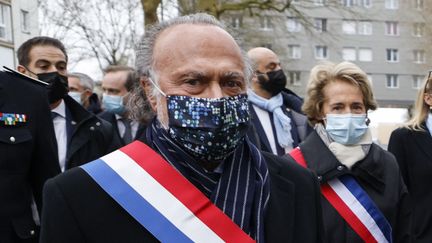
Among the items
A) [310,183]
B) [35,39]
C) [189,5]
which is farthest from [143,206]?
[189,5]

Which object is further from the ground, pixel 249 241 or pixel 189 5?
pixel 189 5

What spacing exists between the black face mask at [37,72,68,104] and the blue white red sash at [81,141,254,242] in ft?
8.18

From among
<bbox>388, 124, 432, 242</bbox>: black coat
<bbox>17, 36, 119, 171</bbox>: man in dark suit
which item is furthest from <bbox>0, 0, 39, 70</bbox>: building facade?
<bbox>388, 124, 432, 242</bbox>: black coat

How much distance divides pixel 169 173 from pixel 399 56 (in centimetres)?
6100

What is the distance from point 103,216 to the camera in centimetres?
197

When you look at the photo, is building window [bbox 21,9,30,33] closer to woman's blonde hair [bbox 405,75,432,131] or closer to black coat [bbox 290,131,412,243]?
black coat [bbox 290,131,412,243]

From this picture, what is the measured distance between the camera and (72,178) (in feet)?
6.58

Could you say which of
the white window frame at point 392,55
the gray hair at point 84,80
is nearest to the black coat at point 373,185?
the gray hair at point 84,80

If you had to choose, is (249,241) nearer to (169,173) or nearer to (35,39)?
(169,173)

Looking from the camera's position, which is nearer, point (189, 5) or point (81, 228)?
point (81, 228)

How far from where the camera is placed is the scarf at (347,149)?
12.2 feet

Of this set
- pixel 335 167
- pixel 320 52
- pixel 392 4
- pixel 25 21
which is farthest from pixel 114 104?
pixel 392 4

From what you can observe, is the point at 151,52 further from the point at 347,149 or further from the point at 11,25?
the point at 11,25

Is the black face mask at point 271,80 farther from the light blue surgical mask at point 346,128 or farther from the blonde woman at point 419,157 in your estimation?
the light blue surgical mask at point 346,128
